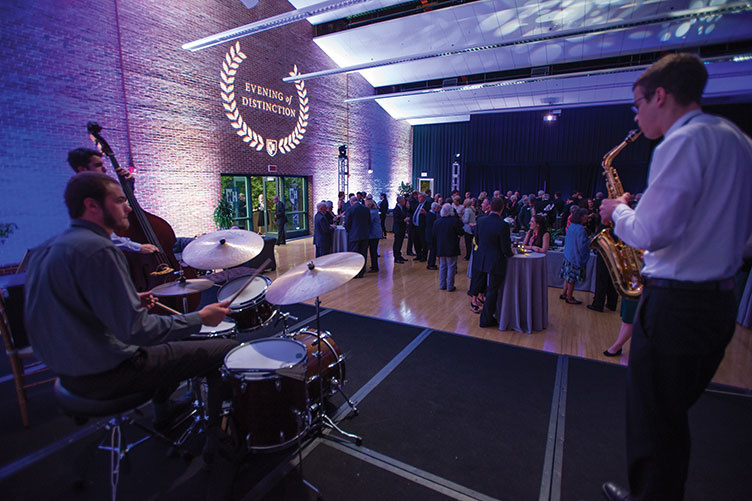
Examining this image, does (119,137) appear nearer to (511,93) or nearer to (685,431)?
(685,431)

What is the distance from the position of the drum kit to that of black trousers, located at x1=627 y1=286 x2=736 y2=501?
150cm

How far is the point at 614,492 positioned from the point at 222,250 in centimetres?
297

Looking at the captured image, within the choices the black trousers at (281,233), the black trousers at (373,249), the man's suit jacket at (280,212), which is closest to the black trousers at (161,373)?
the black trousers at (373,249)

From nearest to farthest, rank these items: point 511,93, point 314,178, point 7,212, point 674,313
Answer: point 674,313 → point 7,212 → point 314,178 → point 511,93

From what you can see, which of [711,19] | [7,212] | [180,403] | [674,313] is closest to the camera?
[674,313]

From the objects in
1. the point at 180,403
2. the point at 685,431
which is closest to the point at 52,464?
the point at 180,403

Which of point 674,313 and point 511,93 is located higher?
point 511,93

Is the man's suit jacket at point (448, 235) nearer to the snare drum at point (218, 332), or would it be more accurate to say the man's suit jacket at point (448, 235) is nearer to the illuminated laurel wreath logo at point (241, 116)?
the snare drum at point (218, 332)

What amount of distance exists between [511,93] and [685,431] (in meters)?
15.7

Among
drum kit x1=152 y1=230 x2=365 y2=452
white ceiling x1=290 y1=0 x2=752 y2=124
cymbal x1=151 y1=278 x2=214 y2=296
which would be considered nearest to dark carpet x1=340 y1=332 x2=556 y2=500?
drum kit x1=152 y1=230 x2=365 y2=452

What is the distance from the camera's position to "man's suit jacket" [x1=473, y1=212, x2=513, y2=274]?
14.5 feet

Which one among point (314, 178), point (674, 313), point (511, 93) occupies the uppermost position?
point (511, 93)

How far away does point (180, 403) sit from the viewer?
2.85m

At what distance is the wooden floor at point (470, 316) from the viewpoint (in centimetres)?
400
